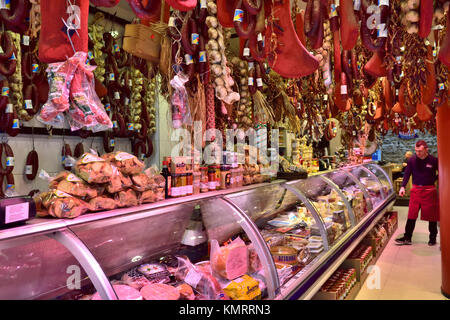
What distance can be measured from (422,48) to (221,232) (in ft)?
7.20

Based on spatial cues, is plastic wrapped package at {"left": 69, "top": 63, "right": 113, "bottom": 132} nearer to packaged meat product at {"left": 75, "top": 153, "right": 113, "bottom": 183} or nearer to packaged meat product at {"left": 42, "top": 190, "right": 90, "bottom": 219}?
packaged meat product at {"left": 75, "top": 153, "right": 113, "bottom": 183}

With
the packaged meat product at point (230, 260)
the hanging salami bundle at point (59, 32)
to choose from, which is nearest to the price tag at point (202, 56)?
the hanging salami bundle at point (59, 32)

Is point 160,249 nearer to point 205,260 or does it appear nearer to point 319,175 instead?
point 205,260

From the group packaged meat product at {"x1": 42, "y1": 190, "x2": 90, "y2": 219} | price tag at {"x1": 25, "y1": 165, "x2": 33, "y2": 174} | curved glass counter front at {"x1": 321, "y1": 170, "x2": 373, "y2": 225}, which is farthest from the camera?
curved glass counter front at {"x1": 321, "y1": 170, "x2": 373, "y2": 225}

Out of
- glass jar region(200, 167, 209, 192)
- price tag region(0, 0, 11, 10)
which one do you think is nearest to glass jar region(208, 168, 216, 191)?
glass jar region(200, 167, 209, 192)

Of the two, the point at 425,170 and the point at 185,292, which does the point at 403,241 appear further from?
the point at 185,292

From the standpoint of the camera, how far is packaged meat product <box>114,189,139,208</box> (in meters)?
1.95

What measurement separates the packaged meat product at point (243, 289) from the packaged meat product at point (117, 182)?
3.05 feet

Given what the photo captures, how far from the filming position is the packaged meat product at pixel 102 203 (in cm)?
182

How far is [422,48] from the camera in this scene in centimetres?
263

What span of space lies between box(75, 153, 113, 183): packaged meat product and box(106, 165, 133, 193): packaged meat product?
0.03m

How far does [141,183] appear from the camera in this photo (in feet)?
6.68

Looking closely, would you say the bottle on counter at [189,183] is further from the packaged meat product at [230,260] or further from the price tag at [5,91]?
the price tag at [5,91]

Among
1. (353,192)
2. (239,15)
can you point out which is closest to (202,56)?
(239,15)
